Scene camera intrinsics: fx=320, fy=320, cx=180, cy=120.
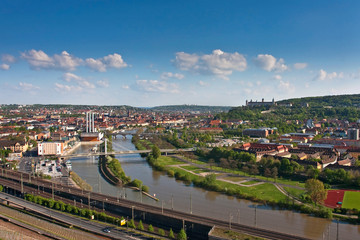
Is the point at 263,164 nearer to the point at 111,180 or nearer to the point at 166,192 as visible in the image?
the point at 166,192

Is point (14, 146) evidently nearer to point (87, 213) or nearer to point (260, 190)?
point (87, 213)

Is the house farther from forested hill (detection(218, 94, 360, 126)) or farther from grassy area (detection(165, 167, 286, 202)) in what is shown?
forested hill (detection(218, 94, 360, 126))

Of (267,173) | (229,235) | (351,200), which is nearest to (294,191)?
(351,200)

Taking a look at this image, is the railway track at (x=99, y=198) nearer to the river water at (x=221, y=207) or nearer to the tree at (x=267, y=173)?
the river water at (x=221, y=207)

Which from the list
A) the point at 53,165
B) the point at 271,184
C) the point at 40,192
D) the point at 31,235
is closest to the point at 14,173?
the point at 53,165

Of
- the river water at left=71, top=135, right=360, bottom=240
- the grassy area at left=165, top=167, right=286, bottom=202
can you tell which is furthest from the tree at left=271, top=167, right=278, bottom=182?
the river water at left=71, top=135, right=360, bottom=240

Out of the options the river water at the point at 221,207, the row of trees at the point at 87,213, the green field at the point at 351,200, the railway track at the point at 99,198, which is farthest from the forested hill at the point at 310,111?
the row of trees at the point at 87,213
